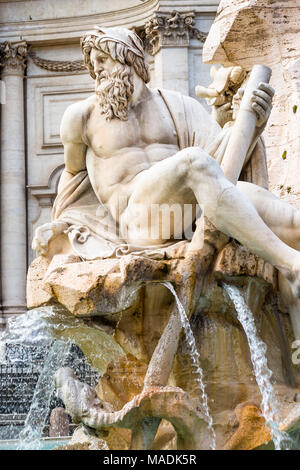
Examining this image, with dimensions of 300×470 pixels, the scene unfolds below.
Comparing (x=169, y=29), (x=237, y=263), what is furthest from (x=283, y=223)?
(x=169, y=29)

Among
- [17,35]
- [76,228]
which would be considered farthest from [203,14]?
[76,228]

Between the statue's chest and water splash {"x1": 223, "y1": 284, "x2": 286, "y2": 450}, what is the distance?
50.9 inches

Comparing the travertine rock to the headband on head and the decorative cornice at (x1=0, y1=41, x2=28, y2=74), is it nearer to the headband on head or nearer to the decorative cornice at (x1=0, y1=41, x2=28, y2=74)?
the headband on head

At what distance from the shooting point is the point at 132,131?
718 centimetres

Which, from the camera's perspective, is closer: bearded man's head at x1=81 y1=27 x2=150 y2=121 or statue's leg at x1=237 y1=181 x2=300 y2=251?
statue's leg at x1=237 y1=181 x2=300 y2=251

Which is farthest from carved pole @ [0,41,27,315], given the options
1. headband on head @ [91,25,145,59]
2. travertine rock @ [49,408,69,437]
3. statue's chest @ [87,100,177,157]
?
headband on head @ [91,25,145,59]

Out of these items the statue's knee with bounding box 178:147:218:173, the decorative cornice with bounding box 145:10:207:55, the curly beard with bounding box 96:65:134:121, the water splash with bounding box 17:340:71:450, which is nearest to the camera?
the statue's knee with bounding box 178:147:218:173

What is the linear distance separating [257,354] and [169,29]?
468 inches

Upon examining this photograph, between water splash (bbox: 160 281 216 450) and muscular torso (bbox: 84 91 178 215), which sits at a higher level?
muscular torso (bbox: 84 91 178 215)

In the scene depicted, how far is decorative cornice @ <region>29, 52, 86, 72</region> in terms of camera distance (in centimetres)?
1859

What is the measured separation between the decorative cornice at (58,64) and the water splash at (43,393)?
1162cm

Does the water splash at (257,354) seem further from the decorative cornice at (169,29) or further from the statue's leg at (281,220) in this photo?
the decorative cornice at (169,29)

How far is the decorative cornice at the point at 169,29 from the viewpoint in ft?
57.7

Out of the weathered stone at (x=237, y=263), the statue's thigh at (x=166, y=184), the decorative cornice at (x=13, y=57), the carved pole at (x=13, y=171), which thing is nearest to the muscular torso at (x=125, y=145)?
the statue's thigh at (x=166, y=184)
